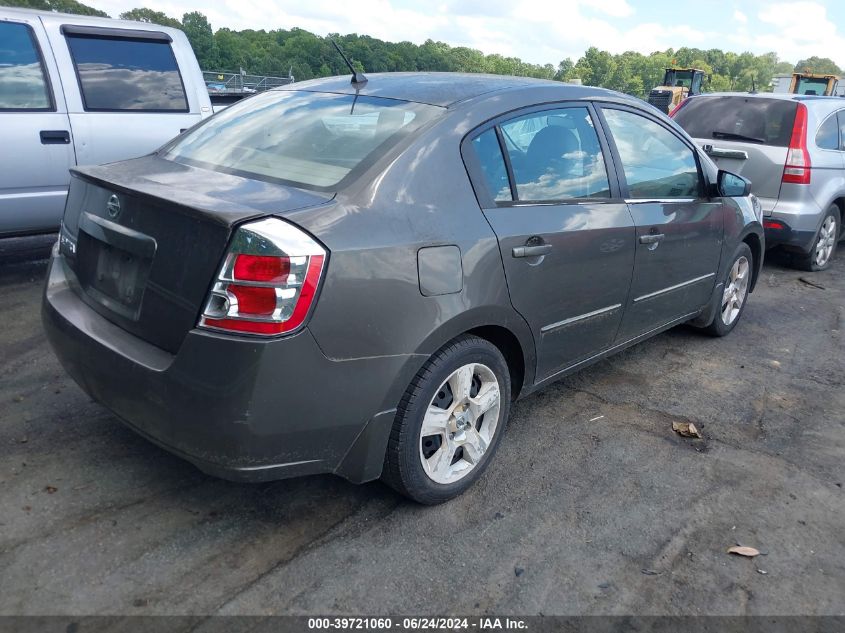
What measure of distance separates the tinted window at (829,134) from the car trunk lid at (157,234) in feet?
21.3

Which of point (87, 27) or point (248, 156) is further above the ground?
point (87, 27)

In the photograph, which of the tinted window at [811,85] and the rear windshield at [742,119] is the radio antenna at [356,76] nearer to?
the rear windshield at [742,119]

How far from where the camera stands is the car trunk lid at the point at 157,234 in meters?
2.43

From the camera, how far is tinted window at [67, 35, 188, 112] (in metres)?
5.64

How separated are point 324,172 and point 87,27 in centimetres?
400

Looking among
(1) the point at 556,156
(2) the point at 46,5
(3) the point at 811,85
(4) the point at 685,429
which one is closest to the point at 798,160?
(4) the point at 685,429

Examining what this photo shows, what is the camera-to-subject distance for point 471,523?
2947mm

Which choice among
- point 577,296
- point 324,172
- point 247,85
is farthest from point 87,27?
point 247,85

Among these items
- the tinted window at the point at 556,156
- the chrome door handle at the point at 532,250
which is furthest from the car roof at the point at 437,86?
the chrome door handle at the point at 532,250

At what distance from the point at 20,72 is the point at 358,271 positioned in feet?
13.8

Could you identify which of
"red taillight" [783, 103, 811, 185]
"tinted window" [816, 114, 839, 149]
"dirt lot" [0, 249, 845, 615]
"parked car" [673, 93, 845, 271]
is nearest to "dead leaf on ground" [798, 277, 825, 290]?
"parked car" [673, 93, 845, 271]

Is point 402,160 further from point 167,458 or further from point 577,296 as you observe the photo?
point 167,458

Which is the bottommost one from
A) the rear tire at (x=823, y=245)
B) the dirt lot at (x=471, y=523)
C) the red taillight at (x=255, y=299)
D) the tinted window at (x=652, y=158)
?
the dirt lot at (x=471, y=523)

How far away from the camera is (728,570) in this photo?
2752 millimetres
